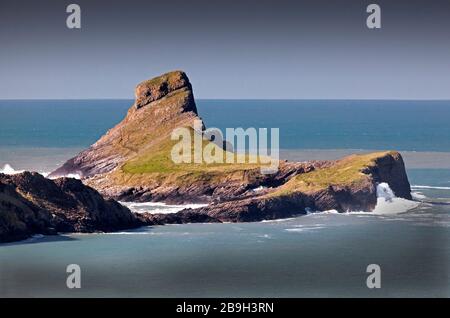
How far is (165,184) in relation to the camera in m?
132

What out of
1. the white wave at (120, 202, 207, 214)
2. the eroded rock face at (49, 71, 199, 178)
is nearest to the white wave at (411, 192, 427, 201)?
the white wave at (120, 202, 207, 214)

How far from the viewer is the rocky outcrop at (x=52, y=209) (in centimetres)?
10319

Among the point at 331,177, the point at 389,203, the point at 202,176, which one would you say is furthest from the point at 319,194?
the point at 202,176

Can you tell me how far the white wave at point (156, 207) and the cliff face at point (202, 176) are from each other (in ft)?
4.61

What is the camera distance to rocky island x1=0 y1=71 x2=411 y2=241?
355 feet

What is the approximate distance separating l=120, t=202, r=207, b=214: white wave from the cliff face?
4.61ft

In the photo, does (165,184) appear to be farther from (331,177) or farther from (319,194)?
(319,194)

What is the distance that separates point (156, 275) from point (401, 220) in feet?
108

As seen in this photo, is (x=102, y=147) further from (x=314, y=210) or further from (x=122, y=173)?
(x=314, y=210)

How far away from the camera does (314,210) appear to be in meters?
123

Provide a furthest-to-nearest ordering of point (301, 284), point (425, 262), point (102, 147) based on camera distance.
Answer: point (102, 147)
point (425, 262)
point (301, 284)

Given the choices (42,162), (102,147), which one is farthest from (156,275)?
(42,162)

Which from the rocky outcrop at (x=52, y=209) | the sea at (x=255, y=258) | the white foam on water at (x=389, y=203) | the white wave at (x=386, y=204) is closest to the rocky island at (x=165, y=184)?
the rocky outcrop at (x=52, y=209)

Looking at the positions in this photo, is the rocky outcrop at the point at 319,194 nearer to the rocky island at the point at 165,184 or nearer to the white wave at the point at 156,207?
the rocky island at the point at 165,184
